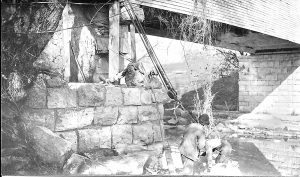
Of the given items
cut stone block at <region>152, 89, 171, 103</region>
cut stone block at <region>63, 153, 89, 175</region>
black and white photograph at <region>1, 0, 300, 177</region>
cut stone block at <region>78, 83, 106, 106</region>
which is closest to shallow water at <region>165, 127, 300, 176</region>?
black and white photograph at <region>1, 0, 300, 177</region>

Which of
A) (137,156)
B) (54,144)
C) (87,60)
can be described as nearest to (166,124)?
(87,60)

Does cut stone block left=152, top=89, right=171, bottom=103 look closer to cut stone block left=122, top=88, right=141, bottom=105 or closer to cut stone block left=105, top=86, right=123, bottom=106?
cut stone block left=122, top=88, right=141, bottom=105

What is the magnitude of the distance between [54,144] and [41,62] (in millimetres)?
1510

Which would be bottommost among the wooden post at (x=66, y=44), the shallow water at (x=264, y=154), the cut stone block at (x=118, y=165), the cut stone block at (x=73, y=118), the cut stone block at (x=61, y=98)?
the shallow water at (x=264, y=154)

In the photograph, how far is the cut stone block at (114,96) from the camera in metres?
5.88

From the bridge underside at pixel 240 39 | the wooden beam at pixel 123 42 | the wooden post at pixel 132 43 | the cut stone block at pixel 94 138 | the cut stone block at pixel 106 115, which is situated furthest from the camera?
the bridge underside at pixel 240 39

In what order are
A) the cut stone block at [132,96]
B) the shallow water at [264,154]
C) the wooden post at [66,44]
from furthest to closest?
the shallow water at [264,154], the wooden post at [66,44], the cut stone block at [132,96]

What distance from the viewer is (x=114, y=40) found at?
273 inches

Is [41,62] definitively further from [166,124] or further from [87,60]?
[166,124]

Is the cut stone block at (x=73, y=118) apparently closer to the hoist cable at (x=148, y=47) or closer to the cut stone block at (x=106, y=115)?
the cut stone block at (x=106, y=115)

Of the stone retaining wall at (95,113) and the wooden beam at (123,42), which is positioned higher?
the wooden beam at (123,42)

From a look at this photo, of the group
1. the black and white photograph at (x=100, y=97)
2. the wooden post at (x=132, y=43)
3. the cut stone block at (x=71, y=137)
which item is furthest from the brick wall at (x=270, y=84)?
the cut stone block at (x=71, y=137)

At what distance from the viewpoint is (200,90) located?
74.2 ft

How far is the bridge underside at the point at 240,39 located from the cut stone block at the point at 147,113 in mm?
2901
